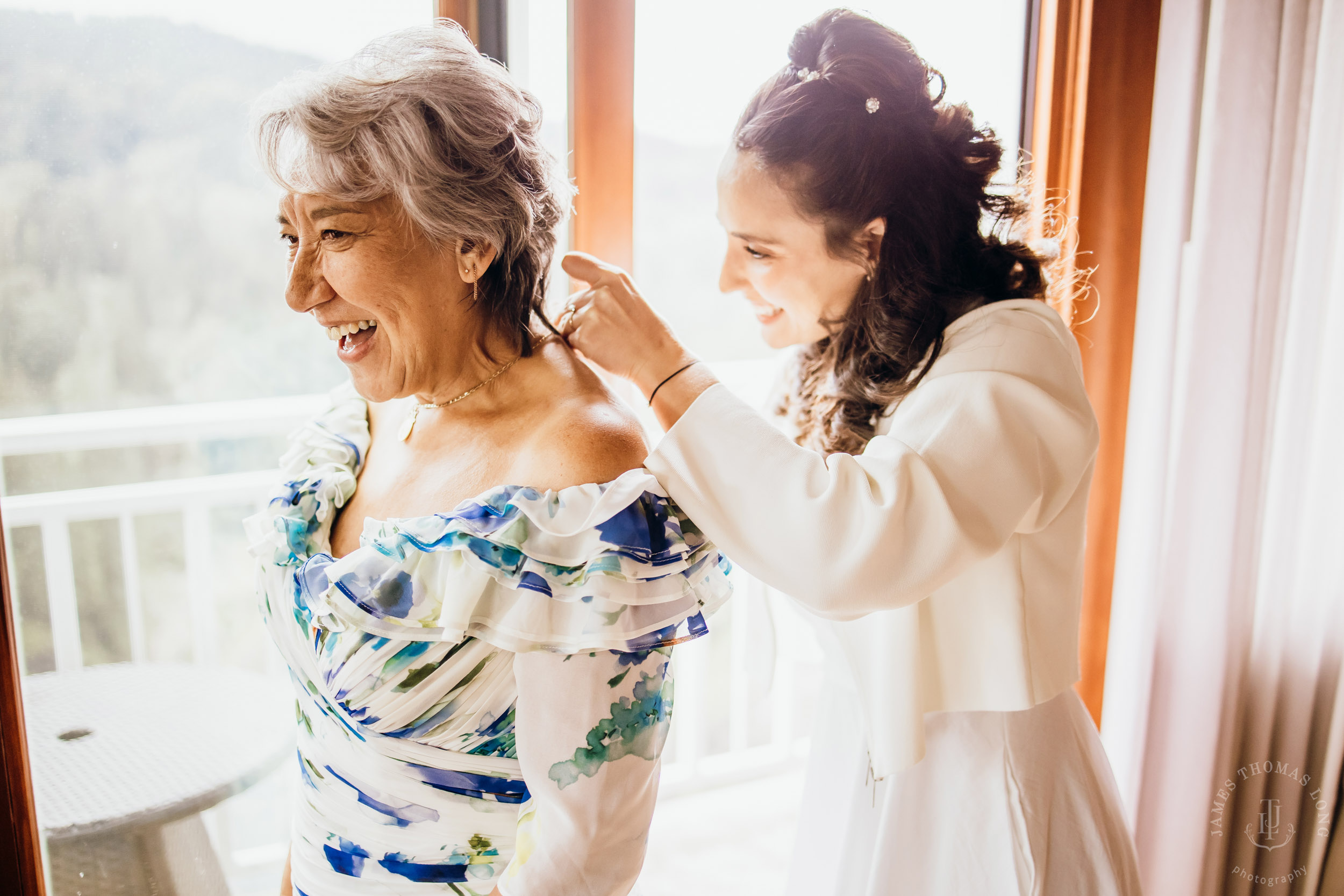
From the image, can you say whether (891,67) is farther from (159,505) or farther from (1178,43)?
(159,505)

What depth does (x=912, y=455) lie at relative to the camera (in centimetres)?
86

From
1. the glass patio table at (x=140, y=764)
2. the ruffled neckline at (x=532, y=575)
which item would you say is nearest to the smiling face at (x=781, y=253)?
the ruffled neckline at (x=532, y=575)

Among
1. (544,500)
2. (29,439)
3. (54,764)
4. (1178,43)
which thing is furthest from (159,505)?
(1178,43)

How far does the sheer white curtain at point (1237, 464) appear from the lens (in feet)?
5.44

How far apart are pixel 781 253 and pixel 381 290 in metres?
0.47

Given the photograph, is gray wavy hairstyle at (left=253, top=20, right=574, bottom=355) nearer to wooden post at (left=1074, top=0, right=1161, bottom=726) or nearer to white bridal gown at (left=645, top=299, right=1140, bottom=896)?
white bridal gown at (left=645, top=299, right=1140, bottom=896)

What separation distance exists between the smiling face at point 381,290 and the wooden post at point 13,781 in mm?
513

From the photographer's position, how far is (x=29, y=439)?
154cm

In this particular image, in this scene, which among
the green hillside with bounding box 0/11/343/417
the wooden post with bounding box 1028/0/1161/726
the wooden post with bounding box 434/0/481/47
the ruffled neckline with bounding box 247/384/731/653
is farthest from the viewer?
the wooden post with bounding box 1028/0/1161/726

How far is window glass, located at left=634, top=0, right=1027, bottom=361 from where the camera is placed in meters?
1.59

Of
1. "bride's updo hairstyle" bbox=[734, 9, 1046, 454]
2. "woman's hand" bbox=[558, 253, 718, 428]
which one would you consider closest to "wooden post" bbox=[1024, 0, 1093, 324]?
"bride's updo hairstyle" bbox=[734, 9, 1046, 454]

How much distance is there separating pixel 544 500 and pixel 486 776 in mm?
336

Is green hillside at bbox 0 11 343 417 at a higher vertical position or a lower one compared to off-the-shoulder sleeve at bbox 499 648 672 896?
higher

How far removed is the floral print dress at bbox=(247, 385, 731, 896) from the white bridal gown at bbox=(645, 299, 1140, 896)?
0.36 ft
